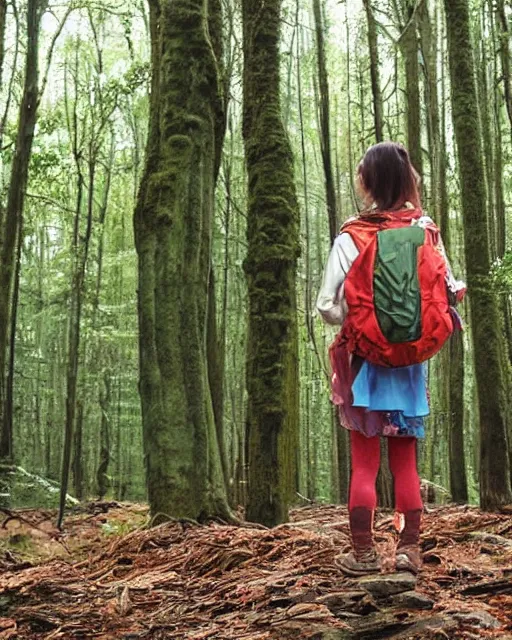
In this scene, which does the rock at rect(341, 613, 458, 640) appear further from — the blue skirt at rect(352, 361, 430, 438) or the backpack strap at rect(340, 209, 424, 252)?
the backpack strap at rect(340, 209, 424, 252)

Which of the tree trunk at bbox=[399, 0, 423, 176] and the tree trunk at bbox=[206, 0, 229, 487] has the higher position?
the tree trunk at bbox=[399, 0, 423, 176]

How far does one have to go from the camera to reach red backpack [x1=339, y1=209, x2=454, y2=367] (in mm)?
2955

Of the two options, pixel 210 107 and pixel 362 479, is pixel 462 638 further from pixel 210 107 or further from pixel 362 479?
pixel 210 107

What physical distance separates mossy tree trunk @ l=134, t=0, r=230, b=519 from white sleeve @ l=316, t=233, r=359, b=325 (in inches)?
81.3

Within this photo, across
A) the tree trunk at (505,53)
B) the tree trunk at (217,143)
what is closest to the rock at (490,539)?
the tree trunk at (217,143)

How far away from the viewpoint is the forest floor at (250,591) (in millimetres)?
2408

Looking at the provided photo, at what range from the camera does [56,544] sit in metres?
6.80

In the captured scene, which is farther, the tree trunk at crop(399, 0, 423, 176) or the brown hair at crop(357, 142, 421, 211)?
the tree trunk at crop(399, 0, 423, 176)

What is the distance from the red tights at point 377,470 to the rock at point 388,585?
36 cm

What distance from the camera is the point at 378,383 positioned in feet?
10.1

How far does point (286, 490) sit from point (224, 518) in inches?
19.7

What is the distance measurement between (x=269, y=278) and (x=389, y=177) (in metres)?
2.18

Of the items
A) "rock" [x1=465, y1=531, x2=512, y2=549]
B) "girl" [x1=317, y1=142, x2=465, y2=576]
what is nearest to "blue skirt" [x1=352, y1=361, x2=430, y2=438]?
"girl" [x1=317, y1=142, x2=465, y2=576]

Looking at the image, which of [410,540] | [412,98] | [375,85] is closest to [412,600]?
[410,540]
